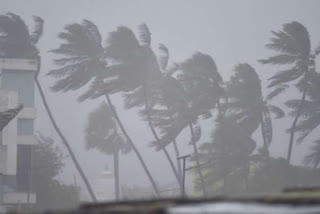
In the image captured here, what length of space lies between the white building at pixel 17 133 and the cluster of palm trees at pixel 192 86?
16.1 ft

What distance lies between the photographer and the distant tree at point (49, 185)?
166 feet

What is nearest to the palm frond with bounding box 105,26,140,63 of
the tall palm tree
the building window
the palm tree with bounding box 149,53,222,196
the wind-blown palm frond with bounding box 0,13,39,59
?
the tall palm tree

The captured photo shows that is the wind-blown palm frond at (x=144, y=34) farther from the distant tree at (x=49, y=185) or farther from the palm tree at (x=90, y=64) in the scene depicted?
the distant tree at (x=49, y=185)

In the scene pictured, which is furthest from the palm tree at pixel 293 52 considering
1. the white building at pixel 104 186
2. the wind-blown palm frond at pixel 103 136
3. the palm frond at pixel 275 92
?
the white building at pixel 104 186

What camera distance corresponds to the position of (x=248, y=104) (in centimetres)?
5481

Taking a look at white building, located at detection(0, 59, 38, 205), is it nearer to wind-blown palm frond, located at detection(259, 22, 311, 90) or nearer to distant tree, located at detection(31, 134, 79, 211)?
distant tree, located at detection(31, 134, 79, 211)

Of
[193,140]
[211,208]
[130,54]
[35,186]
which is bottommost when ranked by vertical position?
[35,186]

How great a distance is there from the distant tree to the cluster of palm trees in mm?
1944

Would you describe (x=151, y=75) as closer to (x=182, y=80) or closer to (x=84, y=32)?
(x=182, y=80)

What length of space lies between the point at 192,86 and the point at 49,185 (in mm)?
15653

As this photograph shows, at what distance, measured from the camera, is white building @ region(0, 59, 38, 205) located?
43.2 meters

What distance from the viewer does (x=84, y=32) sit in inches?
2169

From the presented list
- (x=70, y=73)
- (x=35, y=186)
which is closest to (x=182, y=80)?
(x=70, y=73)

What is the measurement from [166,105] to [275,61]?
10.4 meters
